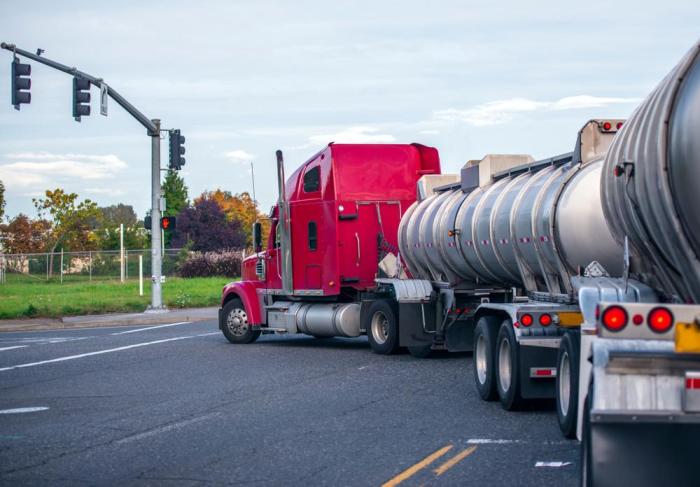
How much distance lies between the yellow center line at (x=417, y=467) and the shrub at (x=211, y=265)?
182 feet

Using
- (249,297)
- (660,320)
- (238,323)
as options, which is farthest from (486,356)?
(238,323)

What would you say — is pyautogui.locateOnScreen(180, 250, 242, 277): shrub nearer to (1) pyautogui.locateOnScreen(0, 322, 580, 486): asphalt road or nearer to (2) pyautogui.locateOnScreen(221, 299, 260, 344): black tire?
(2) pyautogui.locateOnScreen(221, 299, 260, 344): black tire

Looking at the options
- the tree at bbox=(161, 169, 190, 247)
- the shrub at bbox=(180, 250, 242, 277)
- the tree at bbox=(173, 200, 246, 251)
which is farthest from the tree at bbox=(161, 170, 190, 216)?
the shrub at bbox=(180, 250, 242, 277)

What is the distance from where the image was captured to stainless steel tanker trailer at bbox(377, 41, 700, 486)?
21.5 feet

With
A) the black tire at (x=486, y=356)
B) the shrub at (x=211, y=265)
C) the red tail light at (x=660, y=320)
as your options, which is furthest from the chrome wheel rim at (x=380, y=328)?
the shrub at (x=211, y=265)

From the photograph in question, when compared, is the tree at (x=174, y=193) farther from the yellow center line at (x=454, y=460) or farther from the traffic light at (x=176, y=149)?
the yellow center line at (x=454, y=460)

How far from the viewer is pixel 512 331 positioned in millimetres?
12633

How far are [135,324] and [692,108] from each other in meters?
26.9

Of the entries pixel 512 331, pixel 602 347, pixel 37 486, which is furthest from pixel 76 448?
pixel 602 347

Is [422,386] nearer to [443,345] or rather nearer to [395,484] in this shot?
[443,345]

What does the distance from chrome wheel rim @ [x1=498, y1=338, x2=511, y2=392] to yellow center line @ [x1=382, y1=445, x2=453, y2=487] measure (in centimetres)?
253

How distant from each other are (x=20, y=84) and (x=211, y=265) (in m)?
38.9

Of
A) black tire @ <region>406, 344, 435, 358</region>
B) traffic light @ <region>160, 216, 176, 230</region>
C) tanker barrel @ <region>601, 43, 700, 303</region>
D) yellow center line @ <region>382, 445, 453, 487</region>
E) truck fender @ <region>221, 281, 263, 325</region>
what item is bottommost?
yellow center line @ <region>382, 445, 453, 487</region>

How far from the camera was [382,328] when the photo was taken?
20.2 meters
